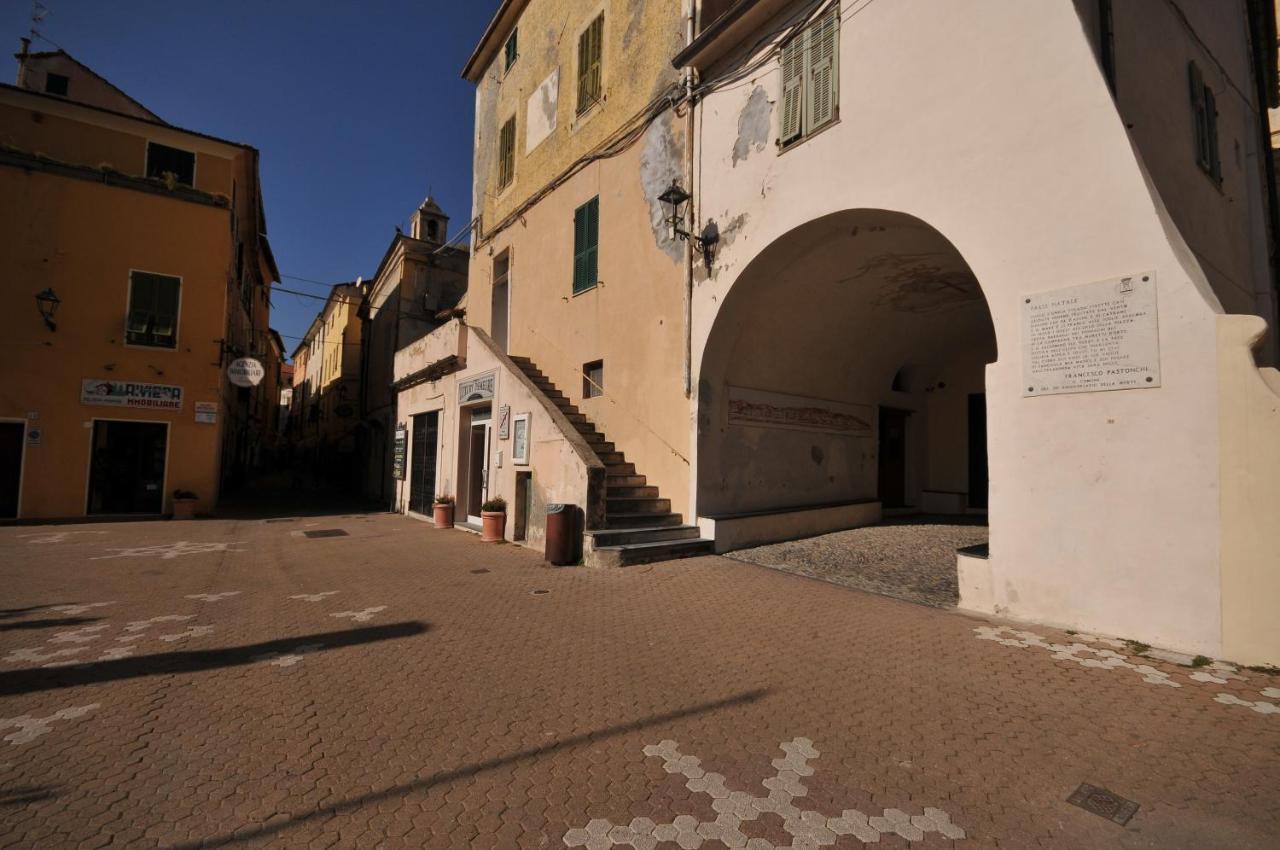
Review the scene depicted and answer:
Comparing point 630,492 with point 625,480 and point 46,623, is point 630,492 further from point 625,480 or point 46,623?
point 46,623

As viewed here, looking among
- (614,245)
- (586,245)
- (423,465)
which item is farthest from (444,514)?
(614,245)

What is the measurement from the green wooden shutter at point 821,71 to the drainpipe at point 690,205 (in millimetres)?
2255

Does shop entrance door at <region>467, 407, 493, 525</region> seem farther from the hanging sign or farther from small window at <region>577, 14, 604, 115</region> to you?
the hanging sign

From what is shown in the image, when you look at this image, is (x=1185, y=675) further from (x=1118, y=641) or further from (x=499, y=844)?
(x=499, y=844)

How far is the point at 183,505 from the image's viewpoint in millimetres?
13914

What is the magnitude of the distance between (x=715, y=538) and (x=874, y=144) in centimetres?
536

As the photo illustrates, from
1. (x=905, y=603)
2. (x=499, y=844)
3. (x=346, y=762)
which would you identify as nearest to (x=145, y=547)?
(x=346, y=762)

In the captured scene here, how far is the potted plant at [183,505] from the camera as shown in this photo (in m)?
13.9

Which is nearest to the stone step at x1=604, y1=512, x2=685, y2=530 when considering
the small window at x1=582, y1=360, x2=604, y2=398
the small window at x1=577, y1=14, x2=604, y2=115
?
the small window at x1=582, y1=360, x2=604, y2=398

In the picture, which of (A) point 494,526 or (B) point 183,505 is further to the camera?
(B) point 183,505

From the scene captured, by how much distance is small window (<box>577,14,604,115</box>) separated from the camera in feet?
39.5

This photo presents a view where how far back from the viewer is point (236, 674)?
3.99 m

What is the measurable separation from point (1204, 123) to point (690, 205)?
22.3 feet

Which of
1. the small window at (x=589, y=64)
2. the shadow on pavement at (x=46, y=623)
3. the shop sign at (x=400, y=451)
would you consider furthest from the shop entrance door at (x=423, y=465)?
the shadow on pavement at (x=46, y=623)
